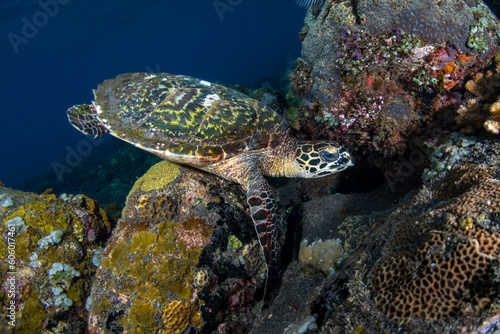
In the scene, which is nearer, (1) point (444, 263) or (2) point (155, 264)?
(1) point (444, 263)

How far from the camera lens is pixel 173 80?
4238mm

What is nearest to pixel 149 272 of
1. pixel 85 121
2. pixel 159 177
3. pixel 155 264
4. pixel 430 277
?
pixel 155 264

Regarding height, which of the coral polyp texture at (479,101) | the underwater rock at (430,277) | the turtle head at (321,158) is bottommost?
the turtle head at (321,158)

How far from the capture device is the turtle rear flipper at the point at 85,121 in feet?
14.2

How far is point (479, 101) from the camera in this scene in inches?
119

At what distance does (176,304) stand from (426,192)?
298 centimetres

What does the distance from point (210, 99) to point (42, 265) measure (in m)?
3.20

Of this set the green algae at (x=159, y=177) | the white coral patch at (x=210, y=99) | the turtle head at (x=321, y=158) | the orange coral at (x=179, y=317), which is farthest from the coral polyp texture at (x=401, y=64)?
the orange coral at (x=179, y=317)

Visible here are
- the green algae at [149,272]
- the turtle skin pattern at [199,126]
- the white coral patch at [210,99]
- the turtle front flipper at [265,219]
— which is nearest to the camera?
the green algae at [149,272]

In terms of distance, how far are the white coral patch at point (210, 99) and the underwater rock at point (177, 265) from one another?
4.17 ft

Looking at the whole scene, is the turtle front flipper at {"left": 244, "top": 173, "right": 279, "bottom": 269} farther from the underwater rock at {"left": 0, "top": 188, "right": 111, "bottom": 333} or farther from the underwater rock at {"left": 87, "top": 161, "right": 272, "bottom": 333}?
the underwater rock at {"left": 0, "top": 188, "right": 111, "bottom": 333}

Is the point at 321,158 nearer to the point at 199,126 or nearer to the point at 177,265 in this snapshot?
the point at 199,126

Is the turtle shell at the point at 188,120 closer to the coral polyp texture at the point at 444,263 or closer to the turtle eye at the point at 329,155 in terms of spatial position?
the turtle eye at the point at 329,155

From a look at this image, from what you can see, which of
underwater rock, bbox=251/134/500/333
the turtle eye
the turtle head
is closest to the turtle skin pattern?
the turtle head
